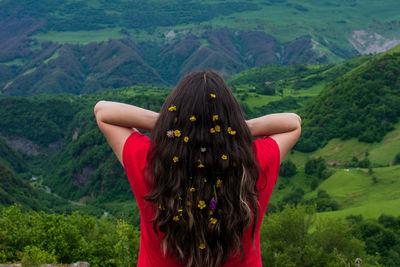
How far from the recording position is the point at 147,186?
3.26 m

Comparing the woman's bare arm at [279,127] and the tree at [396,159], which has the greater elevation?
the woman's bare arm at [279,127]

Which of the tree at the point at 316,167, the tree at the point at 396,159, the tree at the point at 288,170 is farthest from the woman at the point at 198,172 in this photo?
the tree at the point at 396,159

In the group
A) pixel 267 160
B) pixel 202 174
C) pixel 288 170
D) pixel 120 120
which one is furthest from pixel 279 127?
pixel 288 170

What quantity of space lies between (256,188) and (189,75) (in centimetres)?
116

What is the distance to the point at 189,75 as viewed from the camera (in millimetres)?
3295

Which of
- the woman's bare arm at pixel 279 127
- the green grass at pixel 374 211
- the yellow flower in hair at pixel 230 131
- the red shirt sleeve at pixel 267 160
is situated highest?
the yellow flower in hair at pixel 230 131

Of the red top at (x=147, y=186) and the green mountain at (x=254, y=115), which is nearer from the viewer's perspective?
the red top at (x=147, y=186)

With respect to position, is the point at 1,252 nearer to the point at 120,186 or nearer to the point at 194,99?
the point at 194,99

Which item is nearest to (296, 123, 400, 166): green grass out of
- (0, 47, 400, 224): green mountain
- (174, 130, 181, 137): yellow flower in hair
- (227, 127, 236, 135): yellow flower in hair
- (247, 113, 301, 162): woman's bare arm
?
Answer: (0, 47, 400, 224): green mountain

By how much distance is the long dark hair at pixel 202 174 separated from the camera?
3074 mm

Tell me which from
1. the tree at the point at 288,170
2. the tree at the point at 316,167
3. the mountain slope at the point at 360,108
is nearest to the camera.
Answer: the tree at the point at 316,167

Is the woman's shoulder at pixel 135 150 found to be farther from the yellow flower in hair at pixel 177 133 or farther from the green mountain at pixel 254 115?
the green mountain at pixel 254 115

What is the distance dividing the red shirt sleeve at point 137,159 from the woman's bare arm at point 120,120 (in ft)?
0.30

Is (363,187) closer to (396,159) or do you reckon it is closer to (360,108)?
(396,159)
